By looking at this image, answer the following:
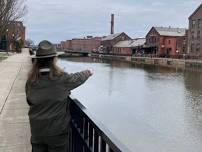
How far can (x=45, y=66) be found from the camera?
4.41 m

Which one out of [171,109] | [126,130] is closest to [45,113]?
[126,130]

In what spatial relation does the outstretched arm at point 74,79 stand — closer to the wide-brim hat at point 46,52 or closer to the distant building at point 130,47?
the wide-brim hat at point 46,52

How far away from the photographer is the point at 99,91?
3697cm

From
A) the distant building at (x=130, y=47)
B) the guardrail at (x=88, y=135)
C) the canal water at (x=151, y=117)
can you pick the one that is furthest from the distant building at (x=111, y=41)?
the guardrail at (x=88, y=135)

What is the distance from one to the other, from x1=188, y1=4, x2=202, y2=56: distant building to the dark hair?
9262cm

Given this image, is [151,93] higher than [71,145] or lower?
lower

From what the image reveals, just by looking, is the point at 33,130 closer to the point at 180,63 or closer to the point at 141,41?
the point at 180,63

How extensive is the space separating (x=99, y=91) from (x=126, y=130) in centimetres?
1667

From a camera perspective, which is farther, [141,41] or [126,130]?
[141,41]

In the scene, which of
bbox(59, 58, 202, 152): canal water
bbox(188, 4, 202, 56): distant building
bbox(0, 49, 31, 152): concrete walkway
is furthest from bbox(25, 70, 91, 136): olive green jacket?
bbox(188, 4, 202, 56): distant building

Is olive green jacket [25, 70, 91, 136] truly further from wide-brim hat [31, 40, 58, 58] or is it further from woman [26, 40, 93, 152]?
wide-brim hat [31, 40, 58, 58]

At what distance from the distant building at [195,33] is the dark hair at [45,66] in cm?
9262

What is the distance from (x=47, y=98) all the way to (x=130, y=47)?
462 ft

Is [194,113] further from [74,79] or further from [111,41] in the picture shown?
[111,41]
